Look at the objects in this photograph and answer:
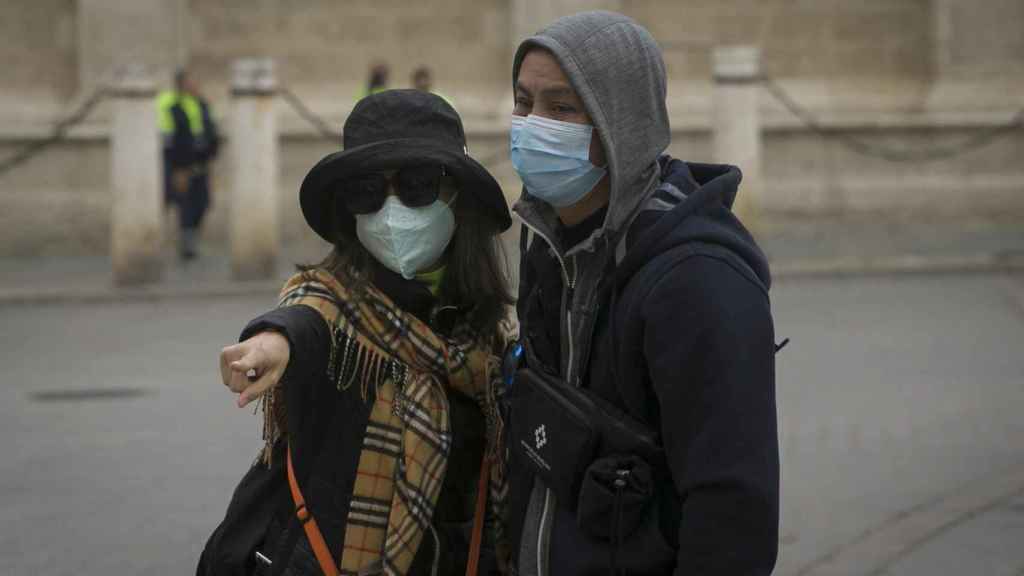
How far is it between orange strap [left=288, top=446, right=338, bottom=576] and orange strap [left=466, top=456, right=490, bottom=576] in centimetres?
24

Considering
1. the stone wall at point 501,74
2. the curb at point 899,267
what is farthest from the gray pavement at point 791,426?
the stone wall at point 501,74

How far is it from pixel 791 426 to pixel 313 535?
5108 mm

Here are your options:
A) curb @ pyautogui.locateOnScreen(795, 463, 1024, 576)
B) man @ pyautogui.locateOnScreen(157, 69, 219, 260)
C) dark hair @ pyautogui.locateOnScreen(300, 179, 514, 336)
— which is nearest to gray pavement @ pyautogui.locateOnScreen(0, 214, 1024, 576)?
curb @ pyautogui.locateOnScreen(795, 463, 1024, 576)

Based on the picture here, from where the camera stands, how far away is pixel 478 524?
3.07m

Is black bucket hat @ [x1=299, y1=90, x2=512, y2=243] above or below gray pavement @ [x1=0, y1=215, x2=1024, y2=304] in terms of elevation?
above

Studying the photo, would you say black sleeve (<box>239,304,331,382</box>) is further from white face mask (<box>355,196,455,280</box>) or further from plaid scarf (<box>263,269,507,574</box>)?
white face mask (<box>355,196,455,280</box>)

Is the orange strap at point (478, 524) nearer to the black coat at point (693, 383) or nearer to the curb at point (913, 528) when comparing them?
the black coat at point (693, 383)

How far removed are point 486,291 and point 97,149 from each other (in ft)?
47.1

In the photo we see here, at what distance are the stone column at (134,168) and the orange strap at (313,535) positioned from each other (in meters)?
10.6

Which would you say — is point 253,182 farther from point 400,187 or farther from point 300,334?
point 300,334

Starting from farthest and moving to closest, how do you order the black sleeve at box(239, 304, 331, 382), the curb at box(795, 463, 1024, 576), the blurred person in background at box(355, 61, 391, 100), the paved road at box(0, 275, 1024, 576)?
1. the blurred person in background at box(355, 61, 391, 100)
2. the paved road at box(0, 275, 1024, 576)
3. the curb at box(795, 463, 1024, 576)
4. the black sleeve at box(239, 304, 331, 382)

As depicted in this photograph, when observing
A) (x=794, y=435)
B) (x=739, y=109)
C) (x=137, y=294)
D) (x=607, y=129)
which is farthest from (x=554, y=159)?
(x=739, y=109)

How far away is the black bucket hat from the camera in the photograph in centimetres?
310

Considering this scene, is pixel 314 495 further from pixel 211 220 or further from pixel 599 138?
pixel 211 220
